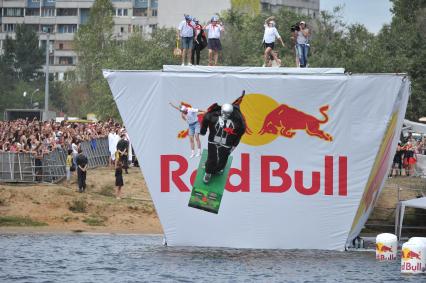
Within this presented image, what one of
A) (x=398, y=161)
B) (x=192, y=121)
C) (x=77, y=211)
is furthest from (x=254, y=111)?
(x=398, y=161)

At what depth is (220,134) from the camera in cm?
4650

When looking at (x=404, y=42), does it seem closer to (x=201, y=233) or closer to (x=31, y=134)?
(x=31, y=134)

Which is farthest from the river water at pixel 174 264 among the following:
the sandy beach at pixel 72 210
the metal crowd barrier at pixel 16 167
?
the metal crowd barrier at pixel 16 167

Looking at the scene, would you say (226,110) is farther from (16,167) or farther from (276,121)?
(16,167)

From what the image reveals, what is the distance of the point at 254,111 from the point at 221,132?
68.0 inches

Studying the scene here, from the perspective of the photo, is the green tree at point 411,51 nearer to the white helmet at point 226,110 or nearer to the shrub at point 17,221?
the shrub at point 17,221

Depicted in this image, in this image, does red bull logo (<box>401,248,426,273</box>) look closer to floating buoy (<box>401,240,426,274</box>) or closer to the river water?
floating buoy (<box>401,240,426,274</box>)

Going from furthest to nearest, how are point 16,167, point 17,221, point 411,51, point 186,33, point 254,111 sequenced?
point 411,51
point 16,167
point 17,221
point 186,33
point 254,111

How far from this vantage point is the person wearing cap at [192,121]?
155 ft

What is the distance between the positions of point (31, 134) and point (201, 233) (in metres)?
20.7

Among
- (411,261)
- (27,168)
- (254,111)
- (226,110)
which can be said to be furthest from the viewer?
(27,168)

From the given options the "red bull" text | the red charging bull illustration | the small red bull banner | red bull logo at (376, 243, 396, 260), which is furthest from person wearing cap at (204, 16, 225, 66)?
red bull logo at (376, 243, 396, 260)

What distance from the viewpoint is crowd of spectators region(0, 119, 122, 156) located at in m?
63.2

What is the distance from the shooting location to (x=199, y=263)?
4628 centimetres
